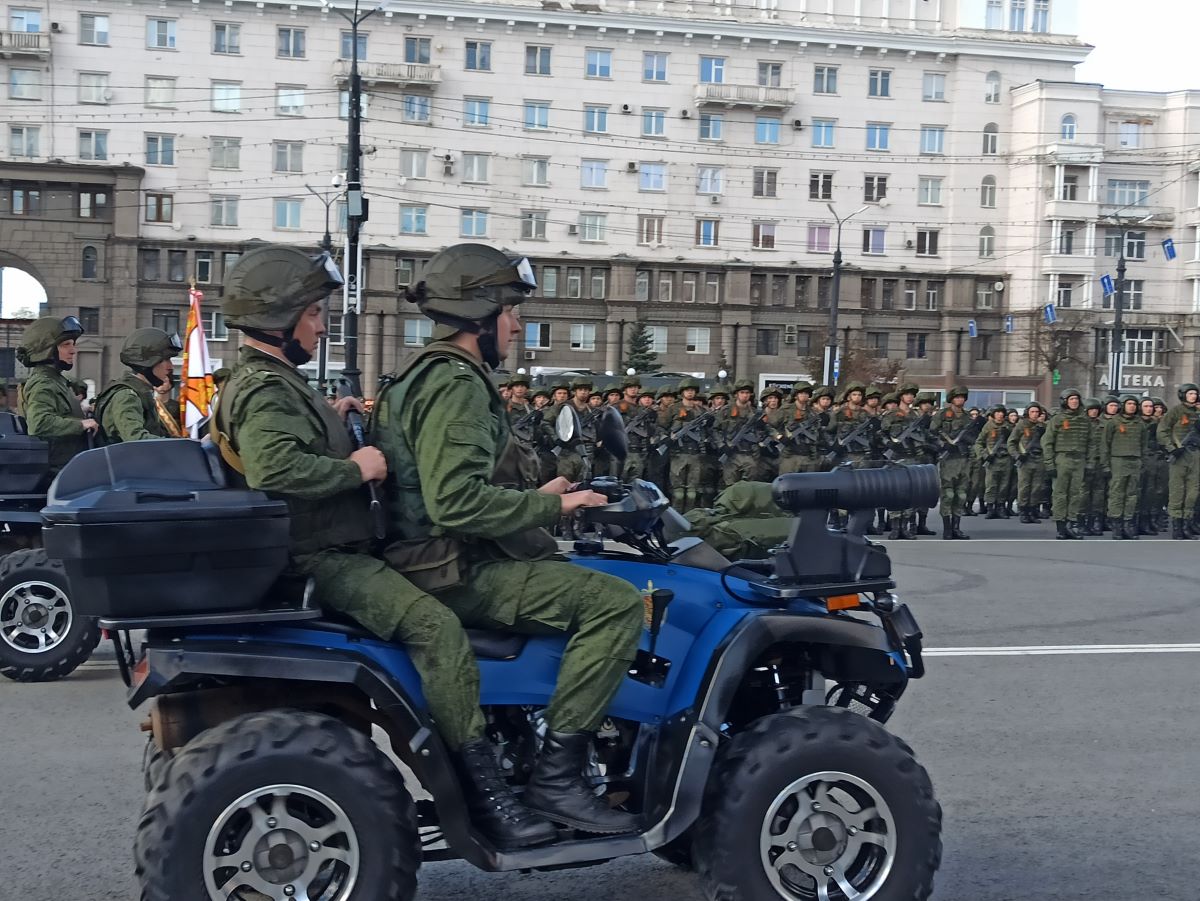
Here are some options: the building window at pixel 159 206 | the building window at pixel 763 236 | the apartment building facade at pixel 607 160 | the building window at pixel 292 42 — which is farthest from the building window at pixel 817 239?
the building window at pixel 159 206

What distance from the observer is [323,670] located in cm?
370

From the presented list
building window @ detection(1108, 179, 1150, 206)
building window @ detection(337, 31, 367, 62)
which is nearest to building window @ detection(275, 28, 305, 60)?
building window @ detection(337, 31, 367, 62)

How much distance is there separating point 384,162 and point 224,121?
276 inches

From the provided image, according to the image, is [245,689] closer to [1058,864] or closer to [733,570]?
[733,570]

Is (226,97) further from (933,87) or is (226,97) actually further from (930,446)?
(930,446)

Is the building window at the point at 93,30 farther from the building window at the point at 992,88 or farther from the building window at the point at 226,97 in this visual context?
the building window at the point at 992,88

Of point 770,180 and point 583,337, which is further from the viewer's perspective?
point 770,180

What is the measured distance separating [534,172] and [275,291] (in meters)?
58.6

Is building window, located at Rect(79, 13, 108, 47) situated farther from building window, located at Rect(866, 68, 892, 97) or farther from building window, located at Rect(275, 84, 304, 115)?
building window, located at Rect(866, 68, 892, 97)

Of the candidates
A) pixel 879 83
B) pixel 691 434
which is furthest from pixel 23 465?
pixel 879 83

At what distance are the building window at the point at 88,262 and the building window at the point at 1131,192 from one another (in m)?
48.6

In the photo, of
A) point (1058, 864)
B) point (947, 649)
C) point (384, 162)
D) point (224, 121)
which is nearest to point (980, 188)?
point (384, 162)

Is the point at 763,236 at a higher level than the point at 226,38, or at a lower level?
lower

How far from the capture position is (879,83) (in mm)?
64875
